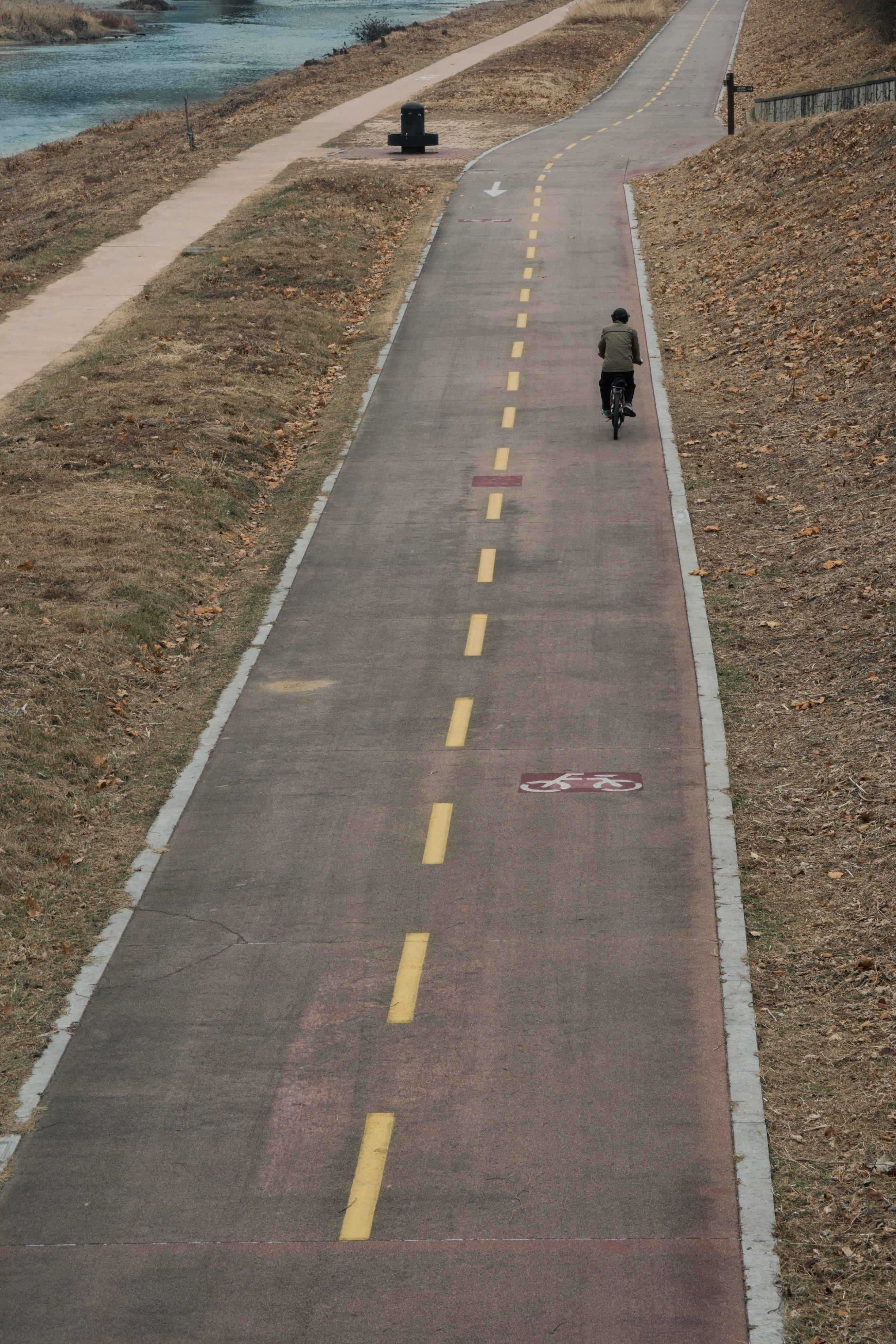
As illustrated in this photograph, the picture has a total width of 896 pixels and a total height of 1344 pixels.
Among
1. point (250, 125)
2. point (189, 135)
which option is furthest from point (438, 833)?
point (250, 125)

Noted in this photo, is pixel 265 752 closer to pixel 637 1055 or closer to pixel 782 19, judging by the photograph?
pixel 637 1055

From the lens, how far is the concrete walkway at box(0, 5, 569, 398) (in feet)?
87.9

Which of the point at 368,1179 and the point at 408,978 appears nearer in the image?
the point at 368,1179

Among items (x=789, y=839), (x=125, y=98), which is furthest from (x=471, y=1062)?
(x=125, y=98)

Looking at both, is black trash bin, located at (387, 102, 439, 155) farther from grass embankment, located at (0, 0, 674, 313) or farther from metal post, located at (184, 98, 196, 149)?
metal post, located at (184, 98, 196, 149)

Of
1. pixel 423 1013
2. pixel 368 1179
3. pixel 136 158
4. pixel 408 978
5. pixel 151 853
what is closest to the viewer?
pixel 368 1179

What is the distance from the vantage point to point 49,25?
3691 inches

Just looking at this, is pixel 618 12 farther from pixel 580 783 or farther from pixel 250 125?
pixel 580 783

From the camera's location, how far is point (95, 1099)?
8266 mm

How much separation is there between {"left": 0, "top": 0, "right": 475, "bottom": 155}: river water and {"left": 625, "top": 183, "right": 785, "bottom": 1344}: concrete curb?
Answer: 1894 inches

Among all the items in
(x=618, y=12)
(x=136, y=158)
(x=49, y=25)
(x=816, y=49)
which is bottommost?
(x=136, y=158)

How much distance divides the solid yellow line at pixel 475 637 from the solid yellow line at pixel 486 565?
0.96 meters

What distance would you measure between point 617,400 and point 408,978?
1289 cm

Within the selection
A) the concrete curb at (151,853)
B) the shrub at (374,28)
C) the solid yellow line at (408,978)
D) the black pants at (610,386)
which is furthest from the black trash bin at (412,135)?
the solid yellow line at (408,978)
